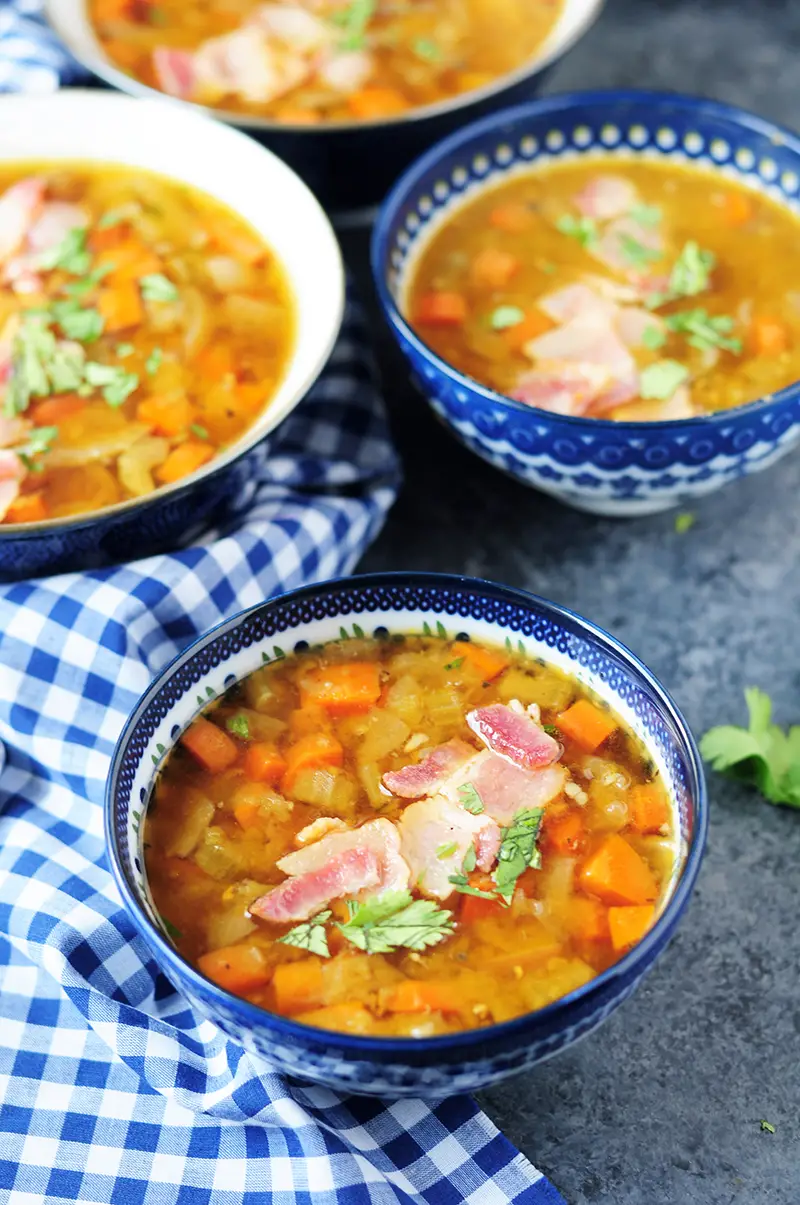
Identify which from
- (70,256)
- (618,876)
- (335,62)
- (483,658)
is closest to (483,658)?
(483,658)

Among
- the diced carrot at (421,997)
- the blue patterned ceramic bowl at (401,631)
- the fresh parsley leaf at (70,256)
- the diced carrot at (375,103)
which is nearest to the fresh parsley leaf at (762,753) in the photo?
the blue patterned ceramic bowl at (401,631)

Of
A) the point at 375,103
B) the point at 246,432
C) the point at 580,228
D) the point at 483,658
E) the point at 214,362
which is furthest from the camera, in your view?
the point at 375,103

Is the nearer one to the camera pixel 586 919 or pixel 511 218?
pixel 586 919

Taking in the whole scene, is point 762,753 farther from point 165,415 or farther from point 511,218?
point 511,218

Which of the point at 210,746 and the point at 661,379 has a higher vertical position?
the point at 661,379

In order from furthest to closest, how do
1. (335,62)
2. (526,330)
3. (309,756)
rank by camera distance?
(335,62), (526,330), (309,756)

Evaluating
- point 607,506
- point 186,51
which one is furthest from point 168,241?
point 607,506

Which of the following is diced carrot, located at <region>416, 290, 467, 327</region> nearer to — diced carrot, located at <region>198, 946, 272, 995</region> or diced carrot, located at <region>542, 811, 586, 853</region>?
diced carrot, located at <region>542, 811, 586, 853</region>
